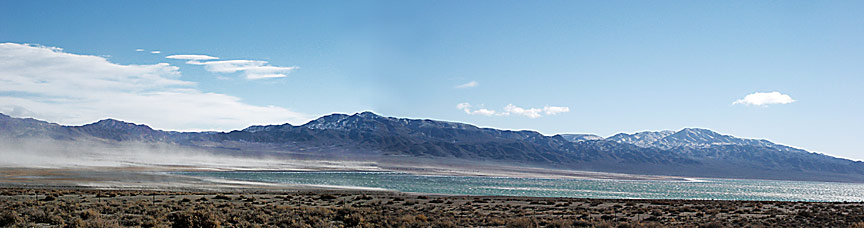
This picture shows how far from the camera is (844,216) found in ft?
102

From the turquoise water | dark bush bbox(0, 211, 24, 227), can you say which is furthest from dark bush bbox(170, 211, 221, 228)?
the turquoise water

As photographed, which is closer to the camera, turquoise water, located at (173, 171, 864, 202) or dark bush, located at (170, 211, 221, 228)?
dark bush, located at (170, 211, 221, 228)

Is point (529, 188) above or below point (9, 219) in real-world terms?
below

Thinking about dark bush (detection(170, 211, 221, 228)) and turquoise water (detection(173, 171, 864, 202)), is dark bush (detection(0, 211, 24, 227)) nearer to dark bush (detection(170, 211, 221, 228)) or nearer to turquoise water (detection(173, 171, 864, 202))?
dark bush (detection(170, 211, 221, 228))

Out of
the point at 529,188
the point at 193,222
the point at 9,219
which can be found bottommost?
the point at 529,188

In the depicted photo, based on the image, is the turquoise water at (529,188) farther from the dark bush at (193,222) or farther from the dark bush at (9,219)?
the dark bush at (9,219)

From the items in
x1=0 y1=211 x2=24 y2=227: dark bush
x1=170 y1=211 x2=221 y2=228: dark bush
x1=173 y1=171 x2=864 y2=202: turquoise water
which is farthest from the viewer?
x1=173 y1=171 x2=864 y2=202: turquoise water

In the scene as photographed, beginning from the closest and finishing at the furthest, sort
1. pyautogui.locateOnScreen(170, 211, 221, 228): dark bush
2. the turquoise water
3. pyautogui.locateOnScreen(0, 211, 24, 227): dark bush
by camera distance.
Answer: pyautogui.locateOnScreen(0, 211, 24, 227): dark bush → pyautogui.locateOnScreen(170, 211, 221, 228): dark bush → the turquoise water

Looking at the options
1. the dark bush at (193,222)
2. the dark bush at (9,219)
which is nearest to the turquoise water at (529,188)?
the dark bush at (193,222)

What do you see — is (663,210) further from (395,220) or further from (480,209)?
(395,220)

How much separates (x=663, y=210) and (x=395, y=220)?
18.3 metres

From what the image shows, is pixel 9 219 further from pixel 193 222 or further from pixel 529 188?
pixel 529 188

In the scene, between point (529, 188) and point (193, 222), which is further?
point (529, 188)

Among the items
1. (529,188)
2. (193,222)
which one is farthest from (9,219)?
(529,188)
